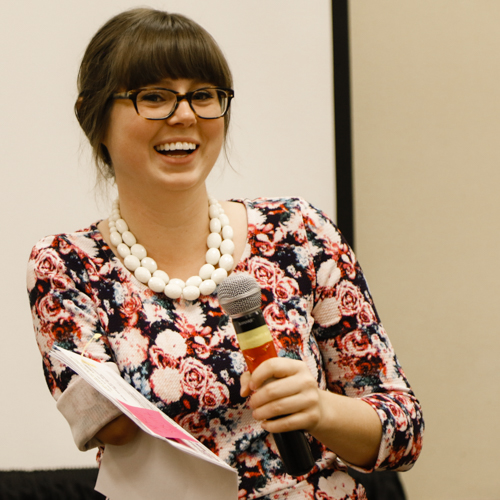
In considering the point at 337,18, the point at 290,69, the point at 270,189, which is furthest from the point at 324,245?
the point at 337,18

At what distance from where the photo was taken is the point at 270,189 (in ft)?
6.45

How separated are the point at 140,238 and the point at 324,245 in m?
0.36

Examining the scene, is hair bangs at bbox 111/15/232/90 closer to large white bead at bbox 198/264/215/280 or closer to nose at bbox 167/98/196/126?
nose at bbox 167/98/196/126

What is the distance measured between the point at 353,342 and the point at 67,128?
1.22 meters

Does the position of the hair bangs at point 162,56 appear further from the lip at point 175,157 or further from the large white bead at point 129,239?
the large white bead at point 129,239

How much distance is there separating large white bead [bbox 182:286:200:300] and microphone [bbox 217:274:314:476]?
13.5 inches

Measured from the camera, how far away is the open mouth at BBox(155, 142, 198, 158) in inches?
41.6

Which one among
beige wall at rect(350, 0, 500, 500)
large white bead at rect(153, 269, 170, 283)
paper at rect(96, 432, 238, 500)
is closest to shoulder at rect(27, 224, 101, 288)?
large white bead at rect(153, 269, 170, 283)

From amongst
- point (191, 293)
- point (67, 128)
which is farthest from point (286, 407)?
point (67, 128)

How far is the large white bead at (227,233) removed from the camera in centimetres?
118

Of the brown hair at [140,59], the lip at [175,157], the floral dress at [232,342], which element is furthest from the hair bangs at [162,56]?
the floral dress at [232,342]

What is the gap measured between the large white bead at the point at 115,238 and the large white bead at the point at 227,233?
20cm

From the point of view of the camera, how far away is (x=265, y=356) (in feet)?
2.37

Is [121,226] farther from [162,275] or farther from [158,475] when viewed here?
[158,475]
